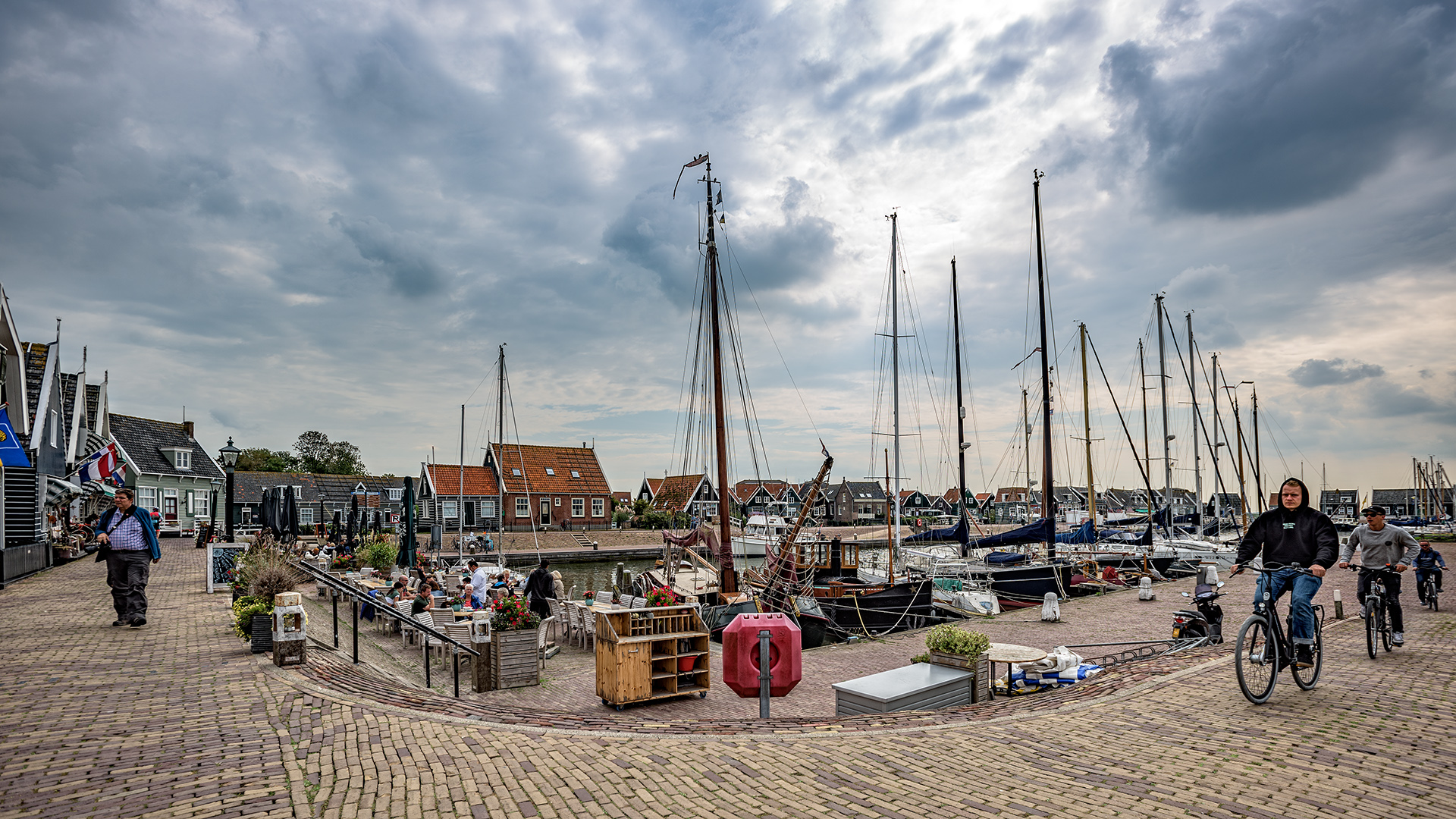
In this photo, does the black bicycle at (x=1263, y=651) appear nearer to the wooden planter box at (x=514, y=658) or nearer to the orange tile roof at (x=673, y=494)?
the wooden planter box at (x=514, y=658)

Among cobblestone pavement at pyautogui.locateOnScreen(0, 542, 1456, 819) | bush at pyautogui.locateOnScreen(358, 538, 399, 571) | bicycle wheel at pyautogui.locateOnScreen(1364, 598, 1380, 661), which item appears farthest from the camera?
bush at pyautogui.locateOnScreen(358, 538, 399, 571)

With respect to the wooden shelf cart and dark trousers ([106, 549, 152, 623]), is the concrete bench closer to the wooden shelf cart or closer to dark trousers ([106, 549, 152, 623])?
the wooden shelf cart

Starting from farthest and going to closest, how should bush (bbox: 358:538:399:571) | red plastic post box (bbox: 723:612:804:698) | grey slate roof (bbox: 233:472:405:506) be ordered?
grey slate roof (bbox: 233:472:405:506)
bush (bbox: 358:538:399:571)
red plastic post box (bbox: 723:612:804:698)

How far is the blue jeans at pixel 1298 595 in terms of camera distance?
682 cm

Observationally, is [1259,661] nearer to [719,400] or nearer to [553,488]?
[719,400]

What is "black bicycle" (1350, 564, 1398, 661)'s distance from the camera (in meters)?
8.74

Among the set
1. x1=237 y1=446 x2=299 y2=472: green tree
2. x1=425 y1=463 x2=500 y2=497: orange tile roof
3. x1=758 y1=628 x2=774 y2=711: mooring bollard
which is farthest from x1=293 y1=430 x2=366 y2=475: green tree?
x1=758 y1=628 x2=774 y2=711: mooring bollard

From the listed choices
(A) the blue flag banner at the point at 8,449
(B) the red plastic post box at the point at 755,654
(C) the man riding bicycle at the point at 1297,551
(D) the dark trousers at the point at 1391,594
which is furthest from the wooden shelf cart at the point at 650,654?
(A) the blue flag banner at the point at 8,449

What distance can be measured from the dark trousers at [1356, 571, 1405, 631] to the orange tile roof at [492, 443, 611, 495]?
56887 millimetres

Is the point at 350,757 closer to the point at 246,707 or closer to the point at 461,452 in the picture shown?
the point at 246,707

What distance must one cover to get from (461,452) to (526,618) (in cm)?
3700

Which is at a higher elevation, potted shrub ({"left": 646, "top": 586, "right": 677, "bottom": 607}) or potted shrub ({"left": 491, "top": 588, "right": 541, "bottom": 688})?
potted shrub ({"left": 646, "top": 586, "right": 677, "bottom": 607})

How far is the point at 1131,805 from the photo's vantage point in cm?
470

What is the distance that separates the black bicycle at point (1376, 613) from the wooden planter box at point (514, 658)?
1075 cm
